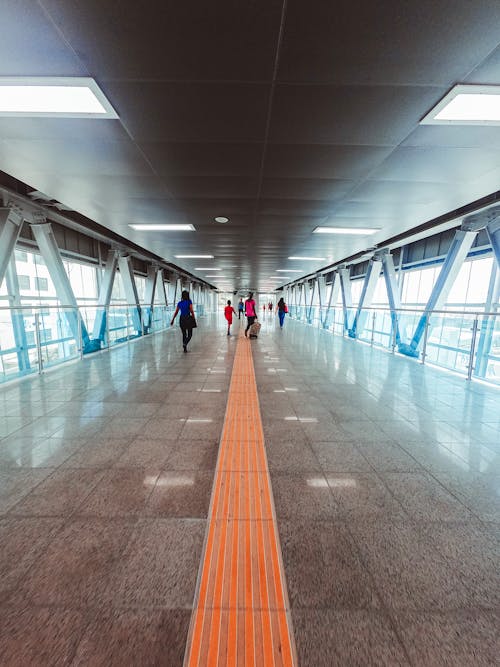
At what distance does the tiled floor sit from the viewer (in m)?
1.26

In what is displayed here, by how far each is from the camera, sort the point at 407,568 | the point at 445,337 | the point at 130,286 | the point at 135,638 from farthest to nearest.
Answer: the point at 130,286 < the point at 445,337 < the point at 407,568 < the point at 135,638

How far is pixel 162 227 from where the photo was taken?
7.70 metres

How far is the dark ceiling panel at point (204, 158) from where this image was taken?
3.58 meters

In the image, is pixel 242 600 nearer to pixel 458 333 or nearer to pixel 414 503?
pixel 414 503

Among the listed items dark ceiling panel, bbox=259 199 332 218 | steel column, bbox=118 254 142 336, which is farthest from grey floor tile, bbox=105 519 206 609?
steel column, bbox=118 254 142 336

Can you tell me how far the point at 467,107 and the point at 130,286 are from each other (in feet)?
41.3

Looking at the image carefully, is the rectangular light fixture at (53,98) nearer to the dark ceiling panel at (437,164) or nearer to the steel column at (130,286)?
the dark ceiling panel at (437,164)

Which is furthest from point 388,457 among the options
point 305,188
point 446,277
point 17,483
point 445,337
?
point 446,277

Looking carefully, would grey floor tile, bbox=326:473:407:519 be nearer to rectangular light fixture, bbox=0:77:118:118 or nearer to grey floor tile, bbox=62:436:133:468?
grey floor tile, bbox=62:436:133:468

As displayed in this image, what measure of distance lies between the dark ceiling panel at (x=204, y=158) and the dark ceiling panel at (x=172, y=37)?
1102 millimetres


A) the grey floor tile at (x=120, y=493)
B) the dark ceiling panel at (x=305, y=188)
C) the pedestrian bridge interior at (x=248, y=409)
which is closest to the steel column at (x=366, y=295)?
the pedestrian bridge interior at (x=248, y=409)

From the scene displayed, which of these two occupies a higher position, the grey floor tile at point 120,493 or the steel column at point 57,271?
the steel column at point 57,271

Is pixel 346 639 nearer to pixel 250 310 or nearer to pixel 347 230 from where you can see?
pixel 347 230

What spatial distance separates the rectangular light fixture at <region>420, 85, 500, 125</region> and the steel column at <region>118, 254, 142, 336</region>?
31.4 feet
